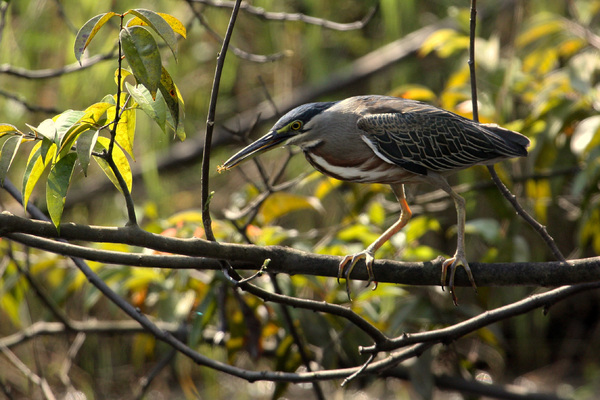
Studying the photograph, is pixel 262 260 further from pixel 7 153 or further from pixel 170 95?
pixel 7 153

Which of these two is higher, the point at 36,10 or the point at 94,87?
the point at 36,10

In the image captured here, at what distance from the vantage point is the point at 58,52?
4.14m

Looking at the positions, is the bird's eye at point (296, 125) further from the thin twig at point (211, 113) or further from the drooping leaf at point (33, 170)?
the drooping leaf at point (33, 170)

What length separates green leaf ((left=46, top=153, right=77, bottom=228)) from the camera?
134cm

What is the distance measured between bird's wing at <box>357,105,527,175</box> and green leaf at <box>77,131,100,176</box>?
1.03 m

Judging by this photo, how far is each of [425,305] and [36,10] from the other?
288 cm

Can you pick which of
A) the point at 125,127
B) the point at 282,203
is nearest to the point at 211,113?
the point at 125,127

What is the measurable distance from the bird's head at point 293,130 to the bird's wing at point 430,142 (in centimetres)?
17

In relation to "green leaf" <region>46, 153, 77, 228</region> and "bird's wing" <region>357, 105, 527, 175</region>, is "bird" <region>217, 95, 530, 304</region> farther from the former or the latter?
"green leaf" <region>46, 153, 77, 228</region>

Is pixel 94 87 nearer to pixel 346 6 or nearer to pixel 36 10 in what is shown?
pixel 36 10

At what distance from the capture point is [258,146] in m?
1.90

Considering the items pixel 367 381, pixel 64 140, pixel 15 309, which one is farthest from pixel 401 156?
pixel 15 309

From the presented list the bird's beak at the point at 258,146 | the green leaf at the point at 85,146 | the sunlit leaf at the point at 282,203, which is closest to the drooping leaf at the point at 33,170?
the green leaf at the point at 85,146

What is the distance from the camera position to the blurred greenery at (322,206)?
260cm
